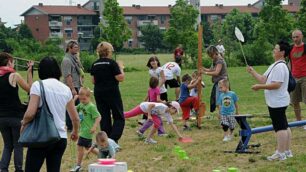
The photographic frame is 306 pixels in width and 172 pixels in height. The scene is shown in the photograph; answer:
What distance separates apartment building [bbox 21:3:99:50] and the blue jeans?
97353 millimetres

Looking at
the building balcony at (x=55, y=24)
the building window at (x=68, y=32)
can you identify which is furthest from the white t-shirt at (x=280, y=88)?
the building window at (x=68, y=32)

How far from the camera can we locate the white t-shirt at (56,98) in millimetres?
5645

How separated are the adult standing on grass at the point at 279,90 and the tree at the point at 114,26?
38.9 meters

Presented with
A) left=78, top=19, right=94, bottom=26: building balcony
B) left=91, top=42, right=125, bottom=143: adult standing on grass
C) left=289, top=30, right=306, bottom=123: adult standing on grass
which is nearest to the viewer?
left=91, top=42, right=125, bottom=143: adult standing on grass

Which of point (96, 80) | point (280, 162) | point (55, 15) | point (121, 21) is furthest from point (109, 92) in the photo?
point (55, 15)

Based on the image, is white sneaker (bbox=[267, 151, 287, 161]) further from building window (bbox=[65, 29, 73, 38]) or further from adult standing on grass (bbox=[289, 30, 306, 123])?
building window (bbox=[65, 29, 73, 38])

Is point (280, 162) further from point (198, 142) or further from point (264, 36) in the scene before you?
point (264, 36)

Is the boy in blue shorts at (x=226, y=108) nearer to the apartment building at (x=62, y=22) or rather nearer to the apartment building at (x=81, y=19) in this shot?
the apartment building at (x=81, y=19)

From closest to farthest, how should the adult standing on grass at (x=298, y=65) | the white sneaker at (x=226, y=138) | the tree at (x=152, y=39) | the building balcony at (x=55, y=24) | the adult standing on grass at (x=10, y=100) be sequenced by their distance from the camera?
the adult standing on grass at (x=10, y=100) → the white sneaker at (x=226, y=138) → the adult standing on grass at (x=298, y=65) → the tree at (x=152, y=39) → the building balcony at (x=55, y=24)

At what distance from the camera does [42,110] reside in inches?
221

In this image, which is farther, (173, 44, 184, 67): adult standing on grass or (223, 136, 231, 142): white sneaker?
(173, 44, 184, 67): adult standing on grass

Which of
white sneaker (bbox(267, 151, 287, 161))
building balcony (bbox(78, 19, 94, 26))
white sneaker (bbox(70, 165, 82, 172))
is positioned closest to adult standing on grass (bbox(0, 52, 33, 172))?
white sneaker (bbox(70, 165, 82, 172))

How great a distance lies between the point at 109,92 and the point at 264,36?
114 ft

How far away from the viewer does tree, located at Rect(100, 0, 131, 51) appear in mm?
46938
